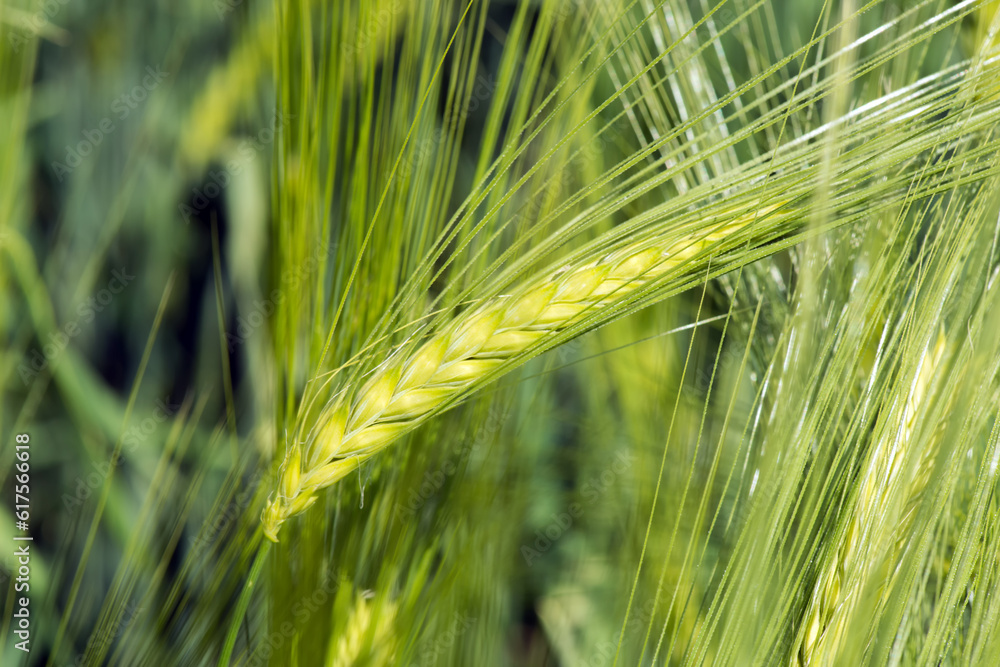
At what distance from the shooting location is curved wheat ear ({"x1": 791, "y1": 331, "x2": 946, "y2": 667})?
0.29m

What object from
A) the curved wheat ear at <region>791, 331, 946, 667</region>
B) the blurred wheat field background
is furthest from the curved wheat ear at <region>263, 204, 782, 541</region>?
the curved wheat ear at <region>791, 331, 946, 667</region>

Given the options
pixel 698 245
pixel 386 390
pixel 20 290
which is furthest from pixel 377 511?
pixel 20 290

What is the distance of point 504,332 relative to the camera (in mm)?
299

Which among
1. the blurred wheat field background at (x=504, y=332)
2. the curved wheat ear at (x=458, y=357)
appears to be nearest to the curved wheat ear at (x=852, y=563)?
the blurred wheat field background at (x=504, y=332)

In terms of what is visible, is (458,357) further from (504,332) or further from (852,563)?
(852,563)

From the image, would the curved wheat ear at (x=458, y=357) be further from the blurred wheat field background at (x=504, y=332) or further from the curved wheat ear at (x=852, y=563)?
the curved wheat ear at (x=852, y=563)

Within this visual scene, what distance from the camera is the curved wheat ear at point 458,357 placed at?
294 mm

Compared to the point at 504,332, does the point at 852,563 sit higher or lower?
lower

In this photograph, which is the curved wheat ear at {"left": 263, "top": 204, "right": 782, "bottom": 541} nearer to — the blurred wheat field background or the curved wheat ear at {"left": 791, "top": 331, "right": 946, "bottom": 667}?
the blurred wheat field background

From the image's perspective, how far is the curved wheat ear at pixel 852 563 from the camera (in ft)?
0.96

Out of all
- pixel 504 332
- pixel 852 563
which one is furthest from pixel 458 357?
pixel 852 563

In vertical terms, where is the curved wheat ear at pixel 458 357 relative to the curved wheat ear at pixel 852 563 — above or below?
above

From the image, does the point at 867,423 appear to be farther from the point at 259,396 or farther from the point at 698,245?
the point at 259,396

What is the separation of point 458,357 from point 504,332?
Result: 0.02 metres
